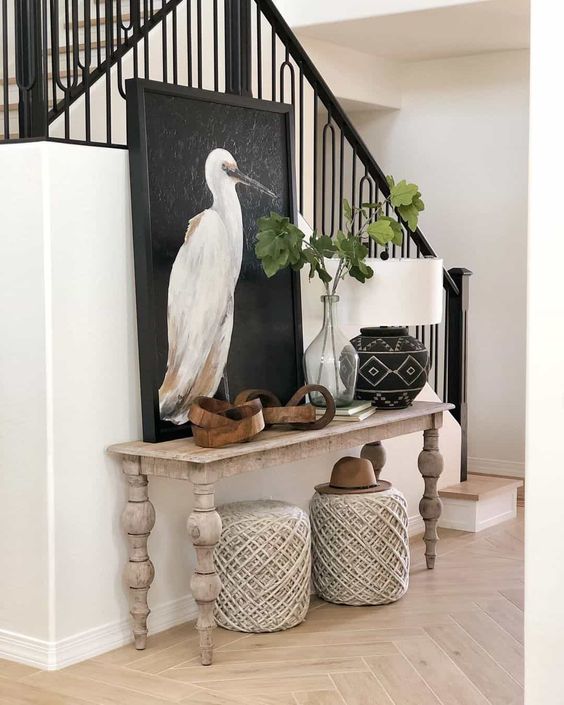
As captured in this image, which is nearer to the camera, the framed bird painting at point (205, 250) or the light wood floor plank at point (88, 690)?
the light wood floor plank at point (88, 690)

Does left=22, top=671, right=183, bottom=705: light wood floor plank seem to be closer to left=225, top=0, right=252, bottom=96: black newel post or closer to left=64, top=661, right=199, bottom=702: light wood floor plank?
left=64, top=661, right=199, bottom=702: light wood floor plank

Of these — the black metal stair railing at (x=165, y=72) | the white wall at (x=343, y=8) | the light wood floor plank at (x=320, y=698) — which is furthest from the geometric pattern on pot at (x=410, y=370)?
the white wall at (x=343, y=8)

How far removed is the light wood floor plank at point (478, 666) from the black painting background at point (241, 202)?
1.06 metres

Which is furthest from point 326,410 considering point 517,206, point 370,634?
point 517,206

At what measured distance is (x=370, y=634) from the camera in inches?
148

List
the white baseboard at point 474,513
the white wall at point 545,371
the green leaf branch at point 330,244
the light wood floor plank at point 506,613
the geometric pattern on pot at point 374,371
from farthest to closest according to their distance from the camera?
the white baseboard at point 474,513 → the geometric pattern on pot at point 374,371 → the green leaf branch at point 330,244 → the light wood floor plank at point 506,613 → the white wall at point 545,371

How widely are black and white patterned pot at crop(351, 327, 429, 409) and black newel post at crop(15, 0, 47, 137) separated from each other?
157 centimetres

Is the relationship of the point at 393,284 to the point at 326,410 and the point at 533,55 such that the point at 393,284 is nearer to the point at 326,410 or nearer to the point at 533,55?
the point at 326,410

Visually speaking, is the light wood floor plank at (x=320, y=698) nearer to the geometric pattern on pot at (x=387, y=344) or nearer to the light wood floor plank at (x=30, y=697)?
the light wood floor plank at (x=30, y=697)

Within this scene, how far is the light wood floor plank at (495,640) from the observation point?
344cm

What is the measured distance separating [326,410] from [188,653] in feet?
3.11

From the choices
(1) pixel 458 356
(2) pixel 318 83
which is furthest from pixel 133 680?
(1) pixel 458 356

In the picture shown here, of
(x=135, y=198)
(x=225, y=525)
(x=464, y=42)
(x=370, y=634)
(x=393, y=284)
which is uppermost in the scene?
(x=464, y=42)

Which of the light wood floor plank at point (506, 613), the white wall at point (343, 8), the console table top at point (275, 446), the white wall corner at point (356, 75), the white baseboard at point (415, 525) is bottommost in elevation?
the light wood floor plank at point (506, 613)
